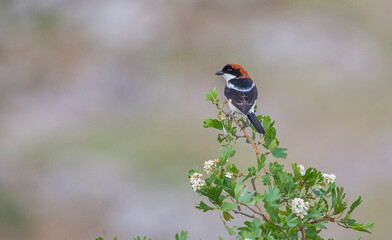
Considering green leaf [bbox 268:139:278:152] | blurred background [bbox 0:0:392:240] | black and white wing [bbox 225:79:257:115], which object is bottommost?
green leaf [bbox 268:139:278:152]

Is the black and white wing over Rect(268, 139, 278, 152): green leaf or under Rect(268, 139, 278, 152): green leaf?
over

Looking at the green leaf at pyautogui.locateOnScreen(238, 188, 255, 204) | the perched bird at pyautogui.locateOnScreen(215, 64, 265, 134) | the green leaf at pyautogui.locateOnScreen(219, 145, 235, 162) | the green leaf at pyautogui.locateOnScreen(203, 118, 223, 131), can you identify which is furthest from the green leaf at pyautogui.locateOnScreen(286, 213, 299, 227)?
the perched bird at pyautogui.locateOnScreen(215, 64, 265, 134)

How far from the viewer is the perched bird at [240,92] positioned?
6402mm

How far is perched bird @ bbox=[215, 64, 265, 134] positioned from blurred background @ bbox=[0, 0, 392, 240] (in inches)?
180

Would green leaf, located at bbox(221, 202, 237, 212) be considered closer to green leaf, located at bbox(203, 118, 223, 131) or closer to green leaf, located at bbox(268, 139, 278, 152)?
green leaf, located at bbox(268, 139, 278, 152)

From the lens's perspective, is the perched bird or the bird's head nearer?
the perched bird

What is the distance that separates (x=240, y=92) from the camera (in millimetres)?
6828

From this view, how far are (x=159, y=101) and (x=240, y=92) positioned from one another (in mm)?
8612

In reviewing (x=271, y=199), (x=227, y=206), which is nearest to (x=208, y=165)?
(x=227, y=206)

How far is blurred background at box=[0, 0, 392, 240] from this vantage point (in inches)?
452

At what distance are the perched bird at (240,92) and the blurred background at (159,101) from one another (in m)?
4.57

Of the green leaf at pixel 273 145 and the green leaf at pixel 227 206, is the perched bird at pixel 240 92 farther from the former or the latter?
the green leaf at pixel 227 206

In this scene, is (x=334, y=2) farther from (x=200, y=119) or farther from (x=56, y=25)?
(x=56, y=25)

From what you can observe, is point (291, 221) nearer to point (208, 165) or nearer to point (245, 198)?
point (245, 198)
